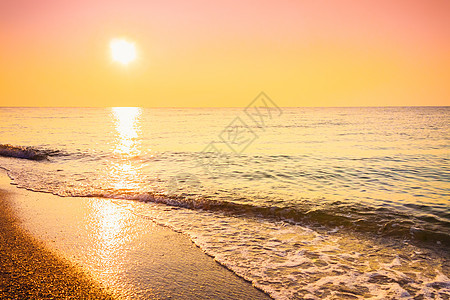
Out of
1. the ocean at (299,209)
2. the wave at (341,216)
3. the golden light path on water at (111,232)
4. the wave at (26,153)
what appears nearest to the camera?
the golden light path on water at (111,232)

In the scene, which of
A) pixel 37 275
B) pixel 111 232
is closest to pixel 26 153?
pixel 111 232

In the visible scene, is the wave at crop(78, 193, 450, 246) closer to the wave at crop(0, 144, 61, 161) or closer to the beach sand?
the beach sand

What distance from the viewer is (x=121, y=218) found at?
8.46m

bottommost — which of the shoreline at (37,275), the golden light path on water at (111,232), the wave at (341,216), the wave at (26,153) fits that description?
the wave at (341,216)

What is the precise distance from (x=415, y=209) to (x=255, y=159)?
11060 mm

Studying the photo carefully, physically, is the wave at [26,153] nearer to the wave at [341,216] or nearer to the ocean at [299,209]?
the ocean at [299,209]

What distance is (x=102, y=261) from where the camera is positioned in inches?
222

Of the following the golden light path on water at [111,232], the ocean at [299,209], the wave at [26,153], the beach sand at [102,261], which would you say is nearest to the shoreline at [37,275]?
the beach sand at [102,261]

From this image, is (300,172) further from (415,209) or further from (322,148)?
(322,148)

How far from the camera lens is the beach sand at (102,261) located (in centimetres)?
461

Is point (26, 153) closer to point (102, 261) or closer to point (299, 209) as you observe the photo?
point (102, 261)

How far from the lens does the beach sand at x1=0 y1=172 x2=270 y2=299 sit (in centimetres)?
461

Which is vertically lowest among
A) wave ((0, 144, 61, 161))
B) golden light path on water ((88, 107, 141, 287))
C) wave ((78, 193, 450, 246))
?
wave ((78, 193, 450, 246))

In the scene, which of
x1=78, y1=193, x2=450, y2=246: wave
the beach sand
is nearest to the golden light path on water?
the beach sand
